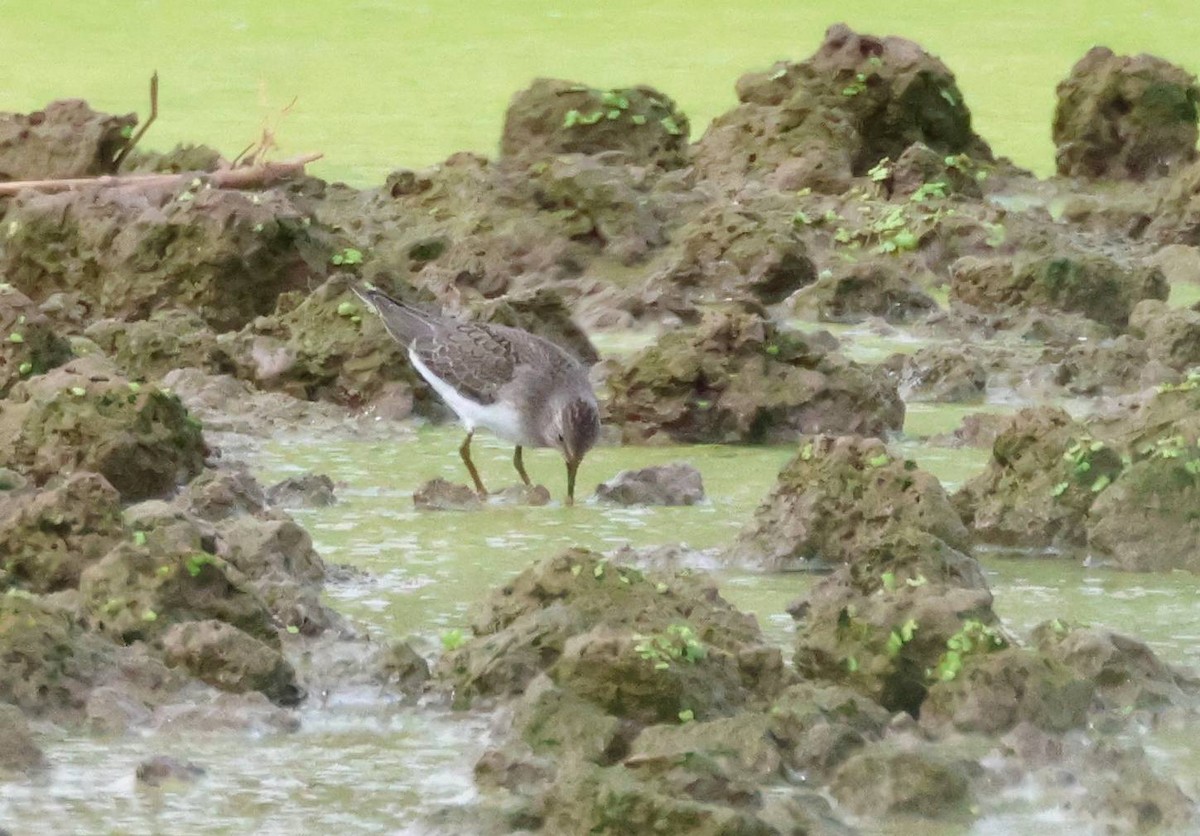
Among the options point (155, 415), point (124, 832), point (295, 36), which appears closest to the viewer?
point (124, 832)

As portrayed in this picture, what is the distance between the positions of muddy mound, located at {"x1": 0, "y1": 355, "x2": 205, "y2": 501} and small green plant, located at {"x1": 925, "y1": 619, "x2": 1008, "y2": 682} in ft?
8.94

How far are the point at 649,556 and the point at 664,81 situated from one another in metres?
9.45

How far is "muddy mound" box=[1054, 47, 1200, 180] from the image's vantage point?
1284 centimetres

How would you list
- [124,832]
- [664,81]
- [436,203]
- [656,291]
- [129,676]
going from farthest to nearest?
[664,81], [436,203], [656,291], [129,676], [124,832]

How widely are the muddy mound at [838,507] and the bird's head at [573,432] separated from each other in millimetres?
889

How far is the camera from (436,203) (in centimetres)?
1162

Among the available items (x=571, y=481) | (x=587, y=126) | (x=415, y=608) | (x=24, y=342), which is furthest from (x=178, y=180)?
(x=415, y=608)

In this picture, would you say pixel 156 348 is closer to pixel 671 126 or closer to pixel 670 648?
pixel 671 126

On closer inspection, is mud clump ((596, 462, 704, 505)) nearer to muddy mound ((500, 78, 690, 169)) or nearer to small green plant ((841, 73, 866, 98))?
muddy mound ((500, 78, 690, 169))

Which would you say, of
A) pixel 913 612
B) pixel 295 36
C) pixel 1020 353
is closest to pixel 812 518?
pixel 913 612

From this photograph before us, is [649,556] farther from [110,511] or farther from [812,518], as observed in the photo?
[110,511]

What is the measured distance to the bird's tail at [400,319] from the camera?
8484 mm

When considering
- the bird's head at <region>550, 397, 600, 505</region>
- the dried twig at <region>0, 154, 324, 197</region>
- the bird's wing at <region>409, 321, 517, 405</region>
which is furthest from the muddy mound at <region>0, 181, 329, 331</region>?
the bird's head at <region>550, 397, 600, 505</region>

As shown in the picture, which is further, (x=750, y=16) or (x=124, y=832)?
(x=750, y=16)
